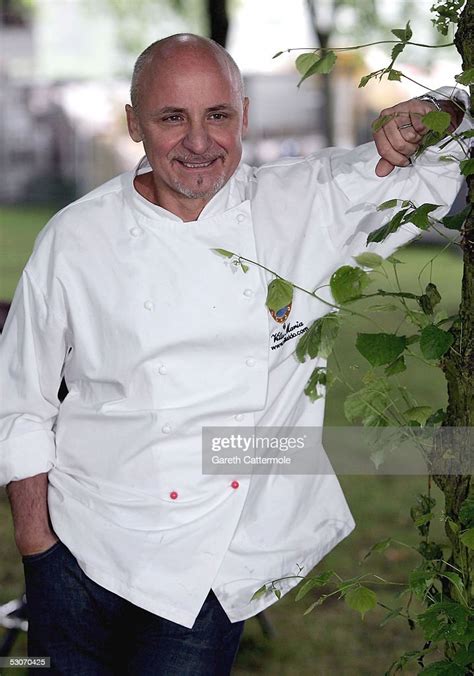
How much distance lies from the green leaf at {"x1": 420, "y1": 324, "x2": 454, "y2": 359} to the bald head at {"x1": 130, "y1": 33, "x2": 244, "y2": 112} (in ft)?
1.99

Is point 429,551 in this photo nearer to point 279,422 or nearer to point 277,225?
point 279,422

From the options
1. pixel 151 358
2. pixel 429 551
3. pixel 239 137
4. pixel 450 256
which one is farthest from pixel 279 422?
pixel 450 256

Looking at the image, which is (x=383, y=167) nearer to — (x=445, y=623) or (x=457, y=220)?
(x=457, y=220)

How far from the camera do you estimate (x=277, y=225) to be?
1.88m

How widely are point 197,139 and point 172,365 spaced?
0.39m

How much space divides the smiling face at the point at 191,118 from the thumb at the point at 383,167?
25 cm

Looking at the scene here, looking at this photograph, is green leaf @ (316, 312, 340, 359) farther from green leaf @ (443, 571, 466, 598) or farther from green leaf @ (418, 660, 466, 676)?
green leaf @ (418, 660, 466, 676)

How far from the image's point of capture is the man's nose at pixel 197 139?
1.75 metres

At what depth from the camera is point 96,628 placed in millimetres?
1911

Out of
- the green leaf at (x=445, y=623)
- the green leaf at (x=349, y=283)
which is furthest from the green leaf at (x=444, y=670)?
the green leaf at (x=349, y=283)

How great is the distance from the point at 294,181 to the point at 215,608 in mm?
786

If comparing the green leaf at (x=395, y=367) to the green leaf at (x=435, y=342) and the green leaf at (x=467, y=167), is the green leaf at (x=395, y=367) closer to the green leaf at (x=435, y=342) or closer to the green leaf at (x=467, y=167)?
the green leaf at (x=435, y=342)

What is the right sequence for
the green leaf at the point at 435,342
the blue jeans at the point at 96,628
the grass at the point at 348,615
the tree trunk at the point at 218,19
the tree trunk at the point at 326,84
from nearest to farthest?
1. the green leaf at the point at 435,342
2. the blue jeans at the point at 96,628
3. the grass at the point at 348,615
4. the tree trunk at the point at 218,19
5. the tree trunk at the point at 326,84

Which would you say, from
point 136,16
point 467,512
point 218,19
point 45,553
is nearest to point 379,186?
point 467,512
